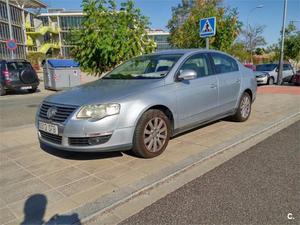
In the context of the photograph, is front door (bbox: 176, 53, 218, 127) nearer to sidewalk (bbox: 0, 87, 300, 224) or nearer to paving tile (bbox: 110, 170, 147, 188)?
sidewalk (bbox: 0, 87, 300, 224)

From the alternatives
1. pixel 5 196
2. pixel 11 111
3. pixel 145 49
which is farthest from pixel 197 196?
pixel 11 111

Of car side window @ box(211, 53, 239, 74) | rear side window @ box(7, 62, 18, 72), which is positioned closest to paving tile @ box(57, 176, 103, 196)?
car side window @ box(211, 53, 239, 74)

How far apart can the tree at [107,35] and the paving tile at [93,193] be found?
386 cm

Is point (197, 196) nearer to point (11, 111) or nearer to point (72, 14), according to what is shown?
point (11, 111)

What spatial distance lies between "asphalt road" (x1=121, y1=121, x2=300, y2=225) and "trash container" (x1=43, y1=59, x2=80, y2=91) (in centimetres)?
1356

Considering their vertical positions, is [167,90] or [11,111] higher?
[167,90]

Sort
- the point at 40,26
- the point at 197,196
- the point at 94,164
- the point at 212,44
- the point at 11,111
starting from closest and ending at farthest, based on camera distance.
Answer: the point at 197,196
the point at 94,164
the point at 11,111
the point at 212,44
the point at 40,26

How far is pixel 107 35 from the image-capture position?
6.34 meters

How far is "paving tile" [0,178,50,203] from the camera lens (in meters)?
3.09

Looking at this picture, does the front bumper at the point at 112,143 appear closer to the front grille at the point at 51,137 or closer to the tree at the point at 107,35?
the front grille at the point at 51,137

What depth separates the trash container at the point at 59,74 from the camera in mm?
15852

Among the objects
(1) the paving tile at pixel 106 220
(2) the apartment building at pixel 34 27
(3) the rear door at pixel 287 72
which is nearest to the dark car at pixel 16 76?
(1) the paving tile at pixel 106 220

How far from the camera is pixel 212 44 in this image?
11.3m

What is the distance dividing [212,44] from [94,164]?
885 centimetres
